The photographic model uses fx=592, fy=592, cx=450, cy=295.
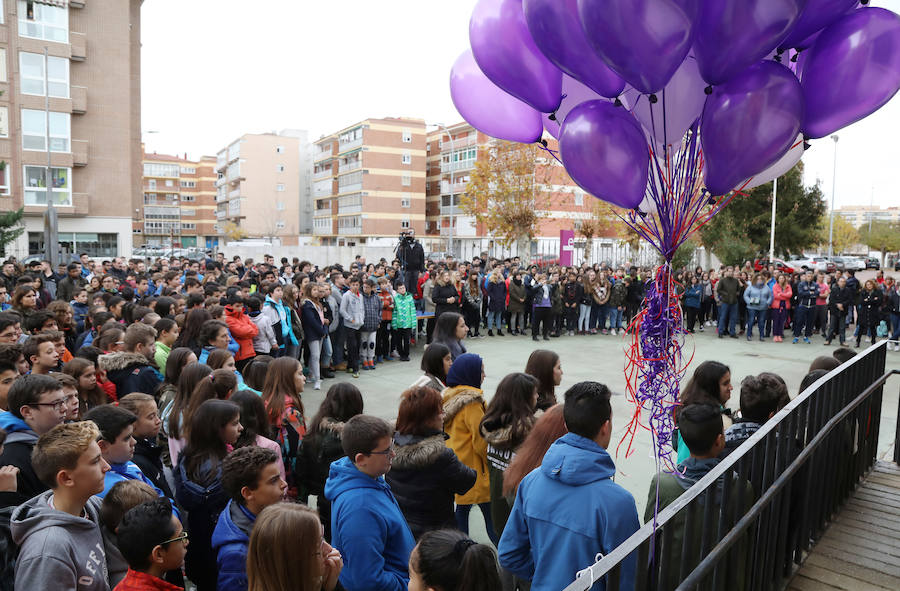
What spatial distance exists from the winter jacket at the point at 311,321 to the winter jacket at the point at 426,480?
20.4ft

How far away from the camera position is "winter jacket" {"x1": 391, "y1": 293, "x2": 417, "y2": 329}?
36.3 ft


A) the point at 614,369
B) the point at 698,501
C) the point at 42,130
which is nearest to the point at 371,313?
the point at 614,369

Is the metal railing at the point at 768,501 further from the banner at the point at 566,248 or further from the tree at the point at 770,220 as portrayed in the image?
the tree at the point at 770,220

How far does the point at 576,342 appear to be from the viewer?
13.8 metres

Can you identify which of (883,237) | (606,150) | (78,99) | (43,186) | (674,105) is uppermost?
(78,99)

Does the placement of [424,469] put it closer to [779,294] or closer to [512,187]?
[779,294]

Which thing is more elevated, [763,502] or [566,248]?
[566,248]

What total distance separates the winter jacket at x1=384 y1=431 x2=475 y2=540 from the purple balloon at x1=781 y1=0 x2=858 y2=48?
8.29 feet

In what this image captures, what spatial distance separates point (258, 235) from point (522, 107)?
77.0m

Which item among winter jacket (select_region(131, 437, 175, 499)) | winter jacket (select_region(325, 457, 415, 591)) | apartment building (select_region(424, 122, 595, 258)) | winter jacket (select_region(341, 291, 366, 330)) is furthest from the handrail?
apartment building (select_region(424, 122, 595, 258))

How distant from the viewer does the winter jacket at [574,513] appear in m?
2.25

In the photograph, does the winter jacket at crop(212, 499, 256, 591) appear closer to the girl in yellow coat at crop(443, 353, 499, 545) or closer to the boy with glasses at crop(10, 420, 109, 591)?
the boy with glasses at crop(10, 420, 109, 591)

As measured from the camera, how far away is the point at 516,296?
1413 cm

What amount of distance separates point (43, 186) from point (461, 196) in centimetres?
2280
